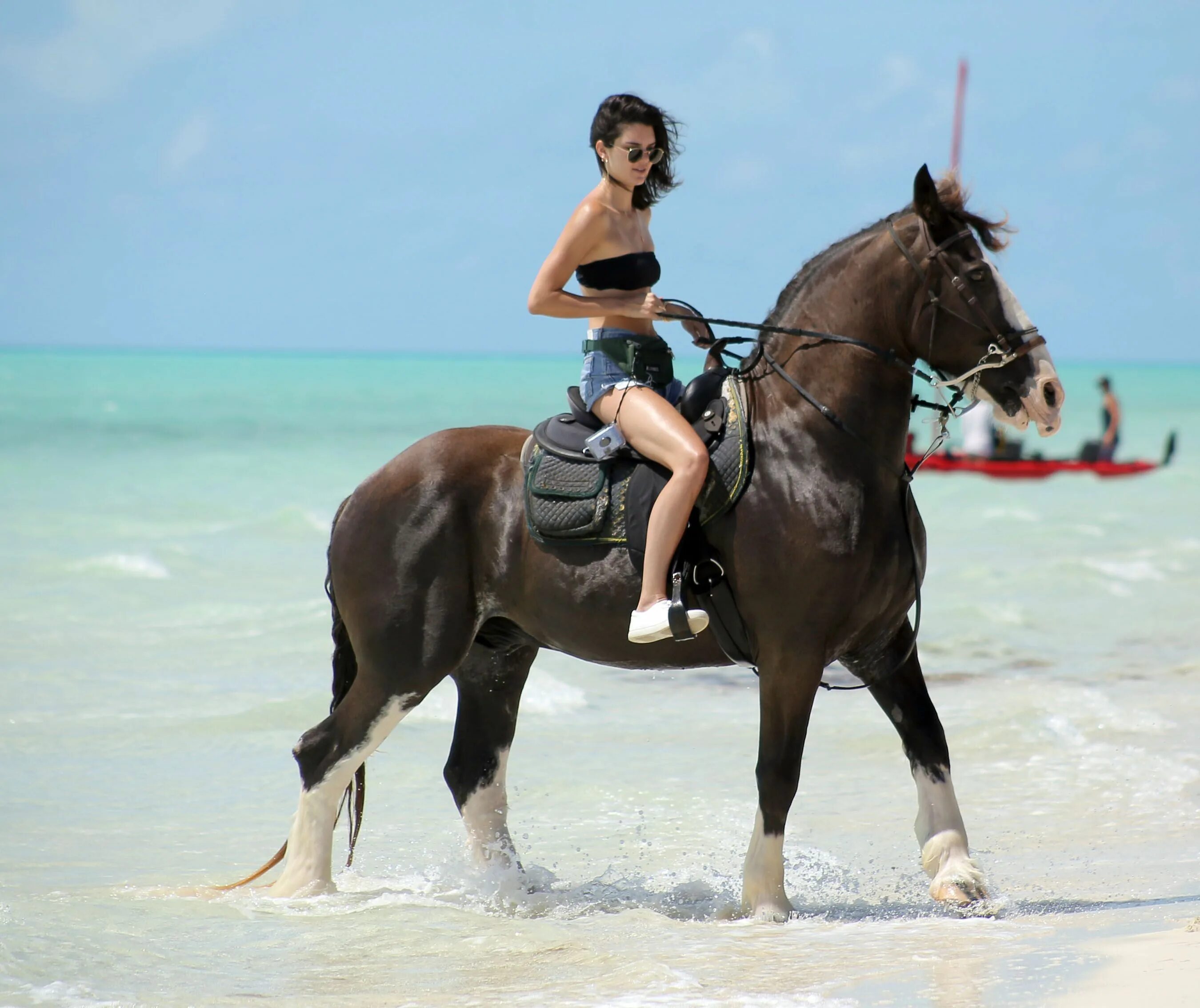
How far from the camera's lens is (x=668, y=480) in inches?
202

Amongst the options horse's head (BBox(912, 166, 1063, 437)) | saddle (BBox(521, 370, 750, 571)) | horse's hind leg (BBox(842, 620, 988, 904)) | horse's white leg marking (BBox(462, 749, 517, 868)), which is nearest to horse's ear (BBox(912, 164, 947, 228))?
horse's head (BBox(912, 166, 1063, 437))

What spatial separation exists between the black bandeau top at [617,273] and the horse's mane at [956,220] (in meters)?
0.50

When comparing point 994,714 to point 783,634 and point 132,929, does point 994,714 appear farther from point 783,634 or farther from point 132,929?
point 132,929

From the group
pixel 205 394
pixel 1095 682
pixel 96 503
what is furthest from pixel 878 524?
pixel 205 394

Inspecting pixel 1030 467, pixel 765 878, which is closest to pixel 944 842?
pixel 765 878

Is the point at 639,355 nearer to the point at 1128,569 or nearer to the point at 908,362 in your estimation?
the point at 908,362

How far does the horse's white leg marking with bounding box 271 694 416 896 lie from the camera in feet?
18.4

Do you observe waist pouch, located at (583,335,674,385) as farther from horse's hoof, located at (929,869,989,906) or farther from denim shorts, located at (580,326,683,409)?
horse's hoof, located at (929,869,989,906)

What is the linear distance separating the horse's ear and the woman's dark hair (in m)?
0.95

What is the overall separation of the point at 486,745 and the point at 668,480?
1.45 metres

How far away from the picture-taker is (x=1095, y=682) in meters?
10.6

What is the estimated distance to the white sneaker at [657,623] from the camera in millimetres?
4922

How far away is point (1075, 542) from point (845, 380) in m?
16.2

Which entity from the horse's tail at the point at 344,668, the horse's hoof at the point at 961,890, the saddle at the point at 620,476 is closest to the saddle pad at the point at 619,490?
the saddle at the point at 620,476
